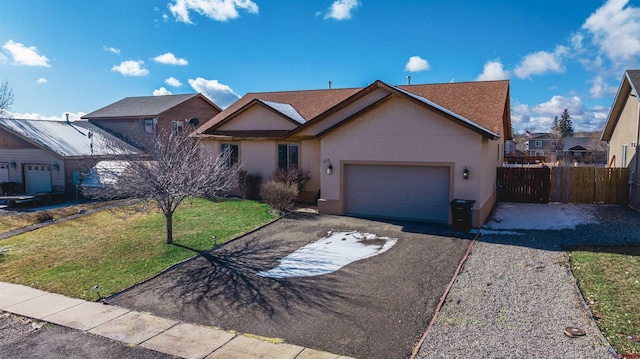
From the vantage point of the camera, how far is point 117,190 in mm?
11414

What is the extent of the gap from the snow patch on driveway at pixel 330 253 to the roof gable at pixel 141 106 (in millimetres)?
24429

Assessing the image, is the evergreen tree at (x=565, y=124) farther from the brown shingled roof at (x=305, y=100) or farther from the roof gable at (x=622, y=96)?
the brown shingled roof at (x=305, y=100)

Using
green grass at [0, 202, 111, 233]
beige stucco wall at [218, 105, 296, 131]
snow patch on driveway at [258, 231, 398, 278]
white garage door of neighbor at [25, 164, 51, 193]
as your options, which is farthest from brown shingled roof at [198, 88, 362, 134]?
white garage door of neighbor at [25, 164, 51, 193]

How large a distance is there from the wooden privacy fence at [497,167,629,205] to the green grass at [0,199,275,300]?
11188mm

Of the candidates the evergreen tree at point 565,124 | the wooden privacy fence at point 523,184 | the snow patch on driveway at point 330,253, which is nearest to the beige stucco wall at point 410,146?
the wooden privacy fence at point 523,184

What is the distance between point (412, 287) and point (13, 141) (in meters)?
29.1

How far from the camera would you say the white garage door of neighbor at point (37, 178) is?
25.2m

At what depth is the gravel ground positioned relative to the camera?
18.9 ft

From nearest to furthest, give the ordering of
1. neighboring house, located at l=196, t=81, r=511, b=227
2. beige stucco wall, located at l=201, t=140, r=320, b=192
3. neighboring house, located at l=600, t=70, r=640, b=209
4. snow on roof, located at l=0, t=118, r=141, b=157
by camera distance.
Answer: neighboring house, located at l=196, t=81, r=511, b=227
neighboring house, located at l=600, t=70, r=640, b=209
beige stucco wall, located at l=201, t=140, r=320, b=192
snow on roof, located at l=0, t=118, r=141, b=157

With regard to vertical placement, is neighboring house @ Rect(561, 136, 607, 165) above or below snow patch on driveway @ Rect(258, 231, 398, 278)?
above

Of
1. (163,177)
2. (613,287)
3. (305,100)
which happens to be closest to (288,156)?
(305,100)

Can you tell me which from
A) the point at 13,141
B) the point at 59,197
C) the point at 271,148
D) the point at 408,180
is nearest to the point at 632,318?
the point at 408,180

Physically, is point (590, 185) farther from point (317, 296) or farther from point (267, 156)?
point (317, 296)

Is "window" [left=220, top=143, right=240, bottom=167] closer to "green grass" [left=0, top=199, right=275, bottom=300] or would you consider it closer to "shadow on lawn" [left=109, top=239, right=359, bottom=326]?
"green grass" [left=0, top=199, right=275, bottom=300]
